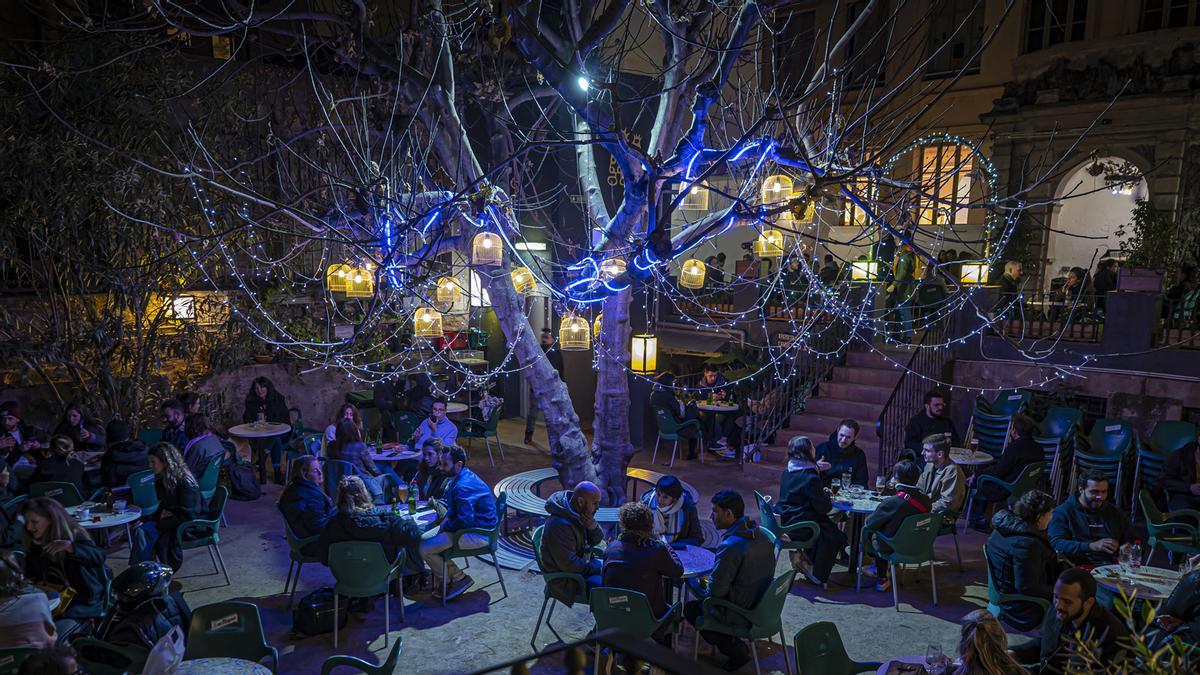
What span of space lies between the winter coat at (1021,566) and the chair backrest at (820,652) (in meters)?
1.89

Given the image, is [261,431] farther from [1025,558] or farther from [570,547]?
[1025,558]

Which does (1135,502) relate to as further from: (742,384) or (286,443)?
(286,443)

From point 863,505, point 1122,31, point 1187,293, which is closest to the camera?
point 863,505

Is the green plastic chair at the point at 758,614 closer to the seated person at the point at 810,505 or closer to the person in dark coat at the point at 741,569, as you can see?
the person in dark coat at the point at 741,569

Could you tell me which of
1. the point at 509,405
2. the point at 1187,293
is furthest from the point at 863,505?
the point at 509,405

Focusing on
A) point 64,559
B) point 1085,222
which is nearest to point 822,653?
point 64,559

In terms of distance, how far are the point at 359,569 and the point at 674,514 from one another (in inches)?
99.8

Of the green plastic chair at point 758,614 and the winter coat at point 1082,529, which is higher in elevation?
the winter coat at point 1082,529

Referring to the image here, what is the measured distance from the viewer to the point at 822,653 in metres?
4.12

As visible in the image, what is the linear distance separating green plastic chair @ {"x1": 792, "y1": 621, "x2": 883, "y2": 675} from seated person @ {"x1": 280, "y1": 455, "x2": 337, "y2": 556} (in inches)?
155

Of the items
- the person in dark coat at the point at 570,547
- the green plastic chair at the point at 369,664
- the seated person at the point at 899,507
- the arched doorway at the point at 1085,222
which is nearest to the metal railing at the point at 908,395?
the seated person at the point at 899,507

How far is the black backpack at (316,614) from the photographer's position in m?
6.01

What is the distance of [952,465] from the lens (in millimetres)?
7262

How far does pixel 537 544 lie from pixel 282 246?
324 inches
